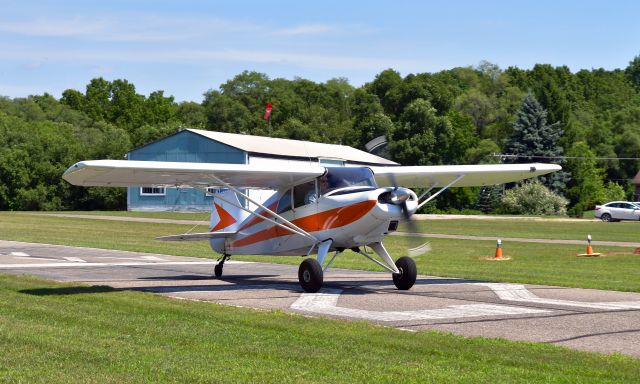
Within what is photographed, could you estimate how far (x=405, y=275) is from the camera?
17922mm

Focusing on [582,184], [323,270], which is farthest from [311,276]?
[582,184]

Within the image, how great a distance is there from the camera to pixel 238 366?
912 centimetres

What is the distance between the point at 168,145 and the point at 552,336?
58.3 metres

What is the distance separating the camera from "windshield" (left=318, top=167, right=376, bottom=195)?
58.3 ft

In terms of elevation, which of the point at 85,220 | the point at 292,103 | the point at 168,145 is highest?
the point at 292,103

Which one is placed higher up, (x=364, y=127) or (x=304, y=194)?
(x=364, y=127)

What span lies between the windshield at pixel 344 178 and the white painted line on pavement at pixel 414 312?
9.63 feet

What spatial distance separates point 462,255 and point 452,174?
11787 millimetres

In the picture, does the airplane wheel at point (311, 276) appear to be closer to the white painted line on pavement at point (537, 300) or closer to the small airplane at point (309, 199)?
the small airplane at point (309, 199)

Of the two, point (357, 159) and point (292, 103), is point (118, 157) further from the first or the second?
point (292, 103)

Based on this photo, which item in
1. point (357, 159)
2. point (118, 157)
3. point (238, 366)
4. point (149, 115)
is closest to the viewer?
point (238, 366)

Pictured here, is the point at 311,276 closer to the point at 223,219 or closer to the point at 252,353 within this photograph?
the point at 223,219

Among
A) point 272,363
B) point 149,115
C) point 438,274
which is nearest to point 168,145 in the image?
point 438,274

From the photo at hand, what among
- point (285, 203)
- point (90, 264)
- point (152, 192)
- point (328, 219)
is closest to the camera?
point (328, 219)
